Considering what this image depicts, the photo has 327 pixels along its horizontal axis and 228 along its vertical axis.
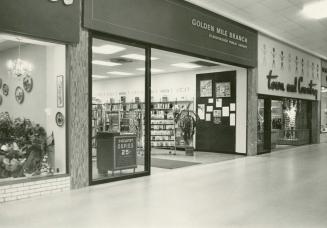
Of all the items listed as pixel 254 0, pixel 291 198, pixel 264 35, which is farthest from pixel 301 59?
pixel 291 198

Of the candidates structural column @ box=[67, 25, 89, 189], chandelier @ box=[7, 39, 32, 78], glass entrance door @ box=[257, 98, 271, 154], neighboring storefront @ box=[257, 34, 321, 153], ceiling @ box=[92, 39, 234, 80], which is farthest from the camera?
glass entrance door @ box=[257, 98, 271, 154]

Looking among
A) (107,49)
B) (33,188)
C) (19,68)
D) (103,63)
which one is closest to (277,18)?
(107,49)

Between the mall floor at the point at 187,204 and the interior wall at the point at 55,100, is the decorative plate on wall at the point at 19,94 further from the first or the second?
the mall floor at the point at 187,204

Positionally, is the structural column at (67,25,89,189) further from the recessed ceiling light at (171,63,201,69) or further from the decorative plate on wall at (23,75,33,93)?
the recessed ceiling light at (171,63,201,69)

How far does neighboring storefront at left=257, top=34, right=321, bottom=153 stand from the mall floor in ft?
14.5

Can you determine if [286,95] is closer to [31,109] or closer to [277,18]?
[277,18]

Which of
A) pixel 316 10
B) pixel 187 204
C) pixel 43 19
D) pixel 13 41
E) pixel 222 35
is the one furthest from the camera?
pixel 222 35

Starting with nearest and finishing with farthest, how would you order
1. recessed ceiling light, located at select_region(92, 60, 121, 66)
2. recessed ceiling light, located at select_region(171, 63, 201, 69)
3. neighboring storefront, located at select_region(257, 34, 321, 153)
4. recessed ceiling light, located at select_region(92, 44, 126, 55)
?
recessed ceiling light, located at select_region(92, 44, 126, 55) < neighboring storefront, located at select_region(257, 34, 321, 153) < recessed ceiling light, located at select_region(92, 60, 121, 66) < recessed ceiling light, located at select_region(171, 63, 201, 69)

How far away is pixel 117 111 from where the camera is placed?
13.5m

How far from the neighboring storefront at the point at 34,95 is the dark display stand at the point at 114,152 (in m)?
1.33

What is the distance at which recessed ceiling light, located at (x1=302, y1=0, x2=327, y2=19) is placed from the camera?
25.9 ft

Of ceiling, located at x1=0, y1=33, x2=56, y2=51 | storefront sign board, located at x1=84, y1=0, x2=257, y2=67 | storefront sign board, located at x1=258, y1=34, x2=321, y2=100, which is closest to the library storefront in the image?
storefront sign board, located at x1=84, y1=0, x2=257, y2=67

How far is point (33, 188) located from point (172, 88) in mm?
9324

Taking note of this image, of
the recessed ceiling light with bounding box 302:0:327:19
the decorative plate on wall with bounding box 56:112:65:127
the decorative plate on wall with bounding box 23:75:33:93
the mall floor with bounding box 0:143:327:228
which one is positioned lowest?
the mall floor with bounding box 0:143:327:228
